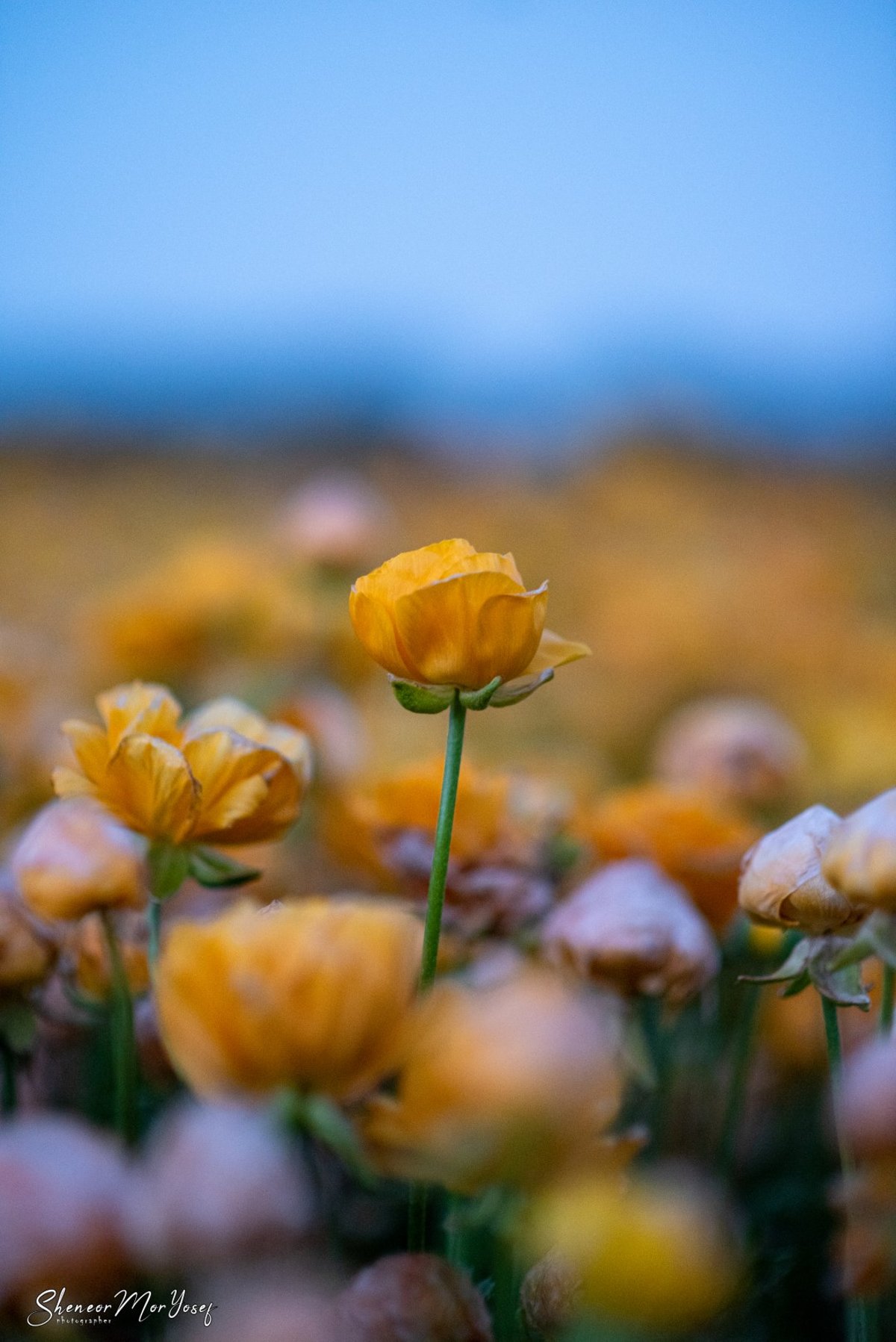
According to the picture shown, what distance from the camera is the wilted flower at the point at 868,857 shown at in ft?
0.93

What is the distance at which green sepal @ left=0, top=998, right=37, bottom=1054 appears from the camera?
400 millimetres

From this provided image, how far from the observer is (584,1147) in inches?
10.8

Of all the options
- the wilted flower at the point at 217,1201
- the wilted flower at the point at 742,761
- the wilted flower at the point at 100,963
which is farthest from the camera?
the wilted flower at the point at 742,761

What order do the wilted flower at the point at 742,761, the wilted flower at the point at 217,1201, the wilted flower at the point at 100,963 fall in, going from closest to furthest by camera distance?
the wilted flower at the point at 217,1201, the wilted flower at the point at 100,963, the wilted flower at the point at 742,761

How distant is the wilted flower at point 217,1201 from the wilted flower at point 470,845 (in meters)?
0.23

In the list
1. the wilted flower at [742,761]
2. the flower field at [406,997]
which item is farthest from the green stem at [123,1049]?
the wilted flower at [742,761]

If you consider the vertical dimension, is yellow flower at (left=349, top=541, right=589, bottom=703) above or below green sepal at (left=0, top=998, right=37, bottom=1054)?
above

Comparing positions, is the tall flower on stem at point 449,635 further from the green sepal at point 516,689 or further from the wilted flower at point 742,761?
the wilted flower at point 742,761

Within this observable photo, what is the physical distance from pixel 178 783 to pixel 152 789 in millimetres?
10

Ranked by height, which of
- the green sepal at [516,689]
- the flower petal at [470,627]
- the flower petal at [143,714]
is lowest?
the flower petal at [143,714]

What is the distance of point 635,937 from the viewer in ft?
1.29

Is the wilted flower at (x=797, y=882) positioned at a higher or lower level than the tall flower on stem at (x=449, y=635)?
lower

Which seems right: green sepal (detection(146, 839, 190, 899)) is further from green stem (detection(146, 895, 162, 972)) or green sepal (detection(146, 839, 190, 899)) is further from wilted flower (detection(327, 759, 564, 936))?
wilted flower (detection(327, 759, 564, 936))

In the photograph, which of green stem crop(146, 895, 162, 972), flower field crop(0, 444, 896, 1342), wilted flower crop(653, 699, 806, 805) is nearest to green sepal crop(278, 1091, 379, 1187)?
flower field crop(0, 444, 896, 1342)
